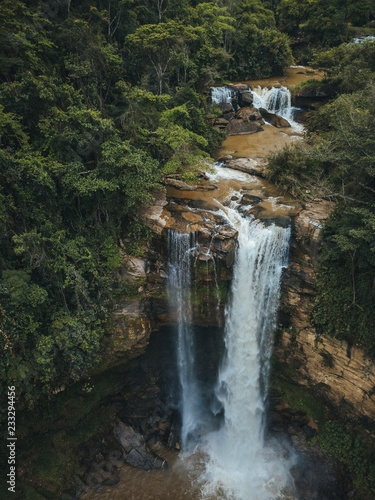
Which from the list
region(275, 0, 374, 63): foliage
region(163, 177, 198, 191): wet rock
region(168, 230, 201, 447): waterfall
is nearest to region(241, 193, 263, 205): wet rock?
region(163, 177, 198, 191): wet rock

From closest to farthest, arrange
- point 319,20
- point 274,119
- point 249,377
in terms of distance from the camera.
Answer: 1. point 249,377
2. point 274,119
3. point 319,20

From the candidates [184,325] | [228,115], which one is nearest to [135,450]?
[184,325]

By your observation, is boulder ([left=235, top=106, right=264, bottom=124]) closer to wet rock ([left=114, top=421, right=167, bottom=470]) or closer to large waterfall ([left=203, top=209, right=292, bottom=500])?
large waterfall ([left=203, top=209, right=292, bottom=500])

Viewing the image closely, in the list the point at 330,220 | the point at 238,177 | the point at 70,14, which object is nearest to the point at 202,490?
the point at 330,220

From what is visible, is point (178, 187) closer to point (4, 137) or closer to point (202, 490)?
point (4, 137)

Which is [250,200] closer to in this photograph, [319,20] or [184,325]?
[184,325]

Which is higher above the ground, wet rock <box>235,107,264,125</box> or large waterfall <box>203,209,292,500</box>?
wet rock <box>235,107,264,125</box>
